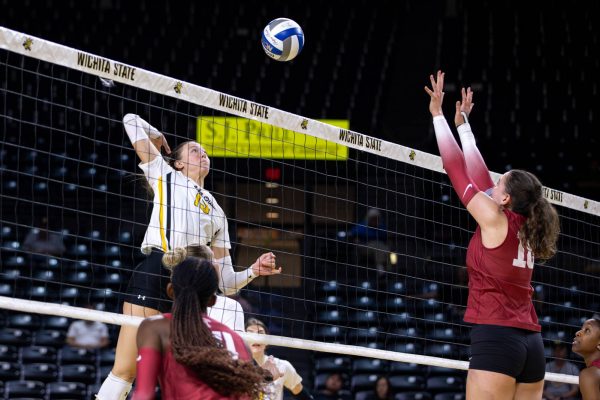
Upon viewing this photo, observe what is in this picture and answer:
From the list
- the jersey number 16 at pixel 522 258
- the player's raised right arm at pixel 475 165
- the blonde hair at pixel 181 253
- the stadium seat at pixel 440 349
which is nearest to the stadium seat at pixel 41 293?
the stadium seat at pixel 440 349

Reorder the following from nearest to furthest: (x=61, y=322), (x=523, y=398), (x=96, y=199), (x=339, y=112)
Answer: (x=523, y=398)
(x=61, y=322)
(x=96, y=199)
(x=339, y=112)

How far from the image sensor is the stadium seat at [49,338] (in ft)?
43.3

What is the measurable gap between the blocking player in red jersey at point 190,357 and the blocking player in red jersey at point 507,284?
161 cm

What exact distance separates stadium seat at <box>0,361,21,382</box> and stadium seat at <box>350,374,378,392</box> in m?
4.42

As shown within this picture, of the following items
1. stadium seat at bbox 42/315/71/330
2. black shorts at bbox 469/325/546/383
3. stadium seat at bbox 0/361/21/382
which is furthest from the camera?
stadium seat at bbox 42/315/71/330

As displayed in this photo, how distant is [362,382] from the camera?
1305cm

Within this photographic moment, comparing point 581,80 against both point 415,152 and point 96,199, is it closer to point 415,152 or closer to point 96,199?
point 96,199

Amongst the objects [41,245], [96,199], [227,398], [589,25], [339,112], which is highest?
[589,25]

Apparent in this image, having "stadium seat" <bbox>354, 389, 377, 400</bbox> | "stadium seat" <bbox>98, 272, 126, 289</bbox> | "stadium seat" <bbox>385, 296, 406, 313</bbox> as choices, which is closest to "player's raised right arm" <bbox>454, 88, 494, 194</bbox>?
"stadium seat" <bbox>354, 389, 377, 400</bbox>

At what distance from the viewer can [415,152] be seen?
278 inches

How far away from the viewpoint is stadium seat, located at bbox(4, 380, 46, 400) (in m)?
11.4

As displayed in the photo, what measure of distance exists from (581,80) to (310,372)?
9372 millimetres

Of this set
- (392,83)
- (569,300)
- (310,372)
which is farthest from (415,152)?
(392,83)

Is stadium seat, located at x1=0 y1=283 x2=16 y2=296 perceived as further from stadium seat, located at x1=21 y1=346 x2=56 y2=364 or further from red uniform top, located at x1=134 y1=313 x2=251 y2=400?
red uniform top, located at x1=134 y1=313 x2=251 y2=400
